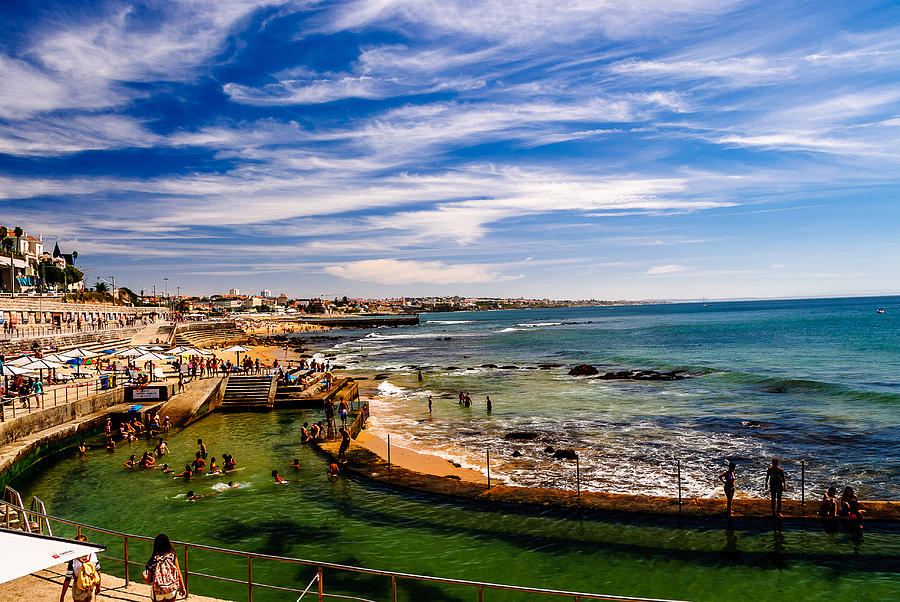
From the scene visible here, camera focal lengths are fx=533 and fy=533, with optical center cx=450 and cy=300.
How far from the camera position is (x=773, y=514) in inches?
542

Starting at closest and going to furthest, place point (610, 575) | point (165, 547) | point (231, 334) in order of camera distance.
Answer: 1. point (165, 547)
2. point (610, 575)
3. point (231, 334)

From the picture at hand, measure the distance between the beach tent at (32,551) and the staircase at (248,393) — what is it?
80.5ft

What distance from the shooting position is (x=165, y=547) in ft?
23.4

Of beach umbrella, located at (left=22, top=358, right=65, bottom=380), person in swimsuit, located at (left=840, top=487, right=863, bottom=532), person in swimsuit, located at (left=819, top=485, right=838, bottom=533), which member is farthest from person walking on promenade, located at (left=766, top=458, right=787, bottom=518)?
beach umbrella, located at (left=22, top=358, right=65, bottom=380)

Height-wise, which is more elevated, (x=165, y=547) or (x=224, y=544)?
(x=165, y=547)

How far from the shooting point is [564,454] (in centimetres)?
2092

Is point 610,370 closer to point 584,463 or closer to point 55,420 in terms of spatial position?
point 584,463

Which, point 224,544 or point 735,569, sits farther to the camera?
point 224,544

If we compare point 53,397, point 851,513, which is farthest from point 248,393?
point 851,513

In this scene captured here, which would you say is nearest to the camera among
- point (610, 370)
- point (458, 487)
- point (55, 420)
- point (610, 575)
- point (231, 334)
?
point (610, 575)

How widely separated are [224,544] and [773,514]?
46.0ft

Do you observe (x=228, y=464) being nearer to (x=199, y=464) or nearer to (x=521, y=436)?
(x=199, y=464)

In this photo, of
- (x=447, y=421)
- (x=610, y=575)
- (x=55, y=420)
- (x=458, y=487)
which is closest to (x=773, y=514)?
(x=610, y=575)

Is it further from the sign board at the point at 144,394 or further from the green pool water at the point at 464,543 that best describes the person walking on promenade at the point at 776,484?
the sign board at the point at 144,394
